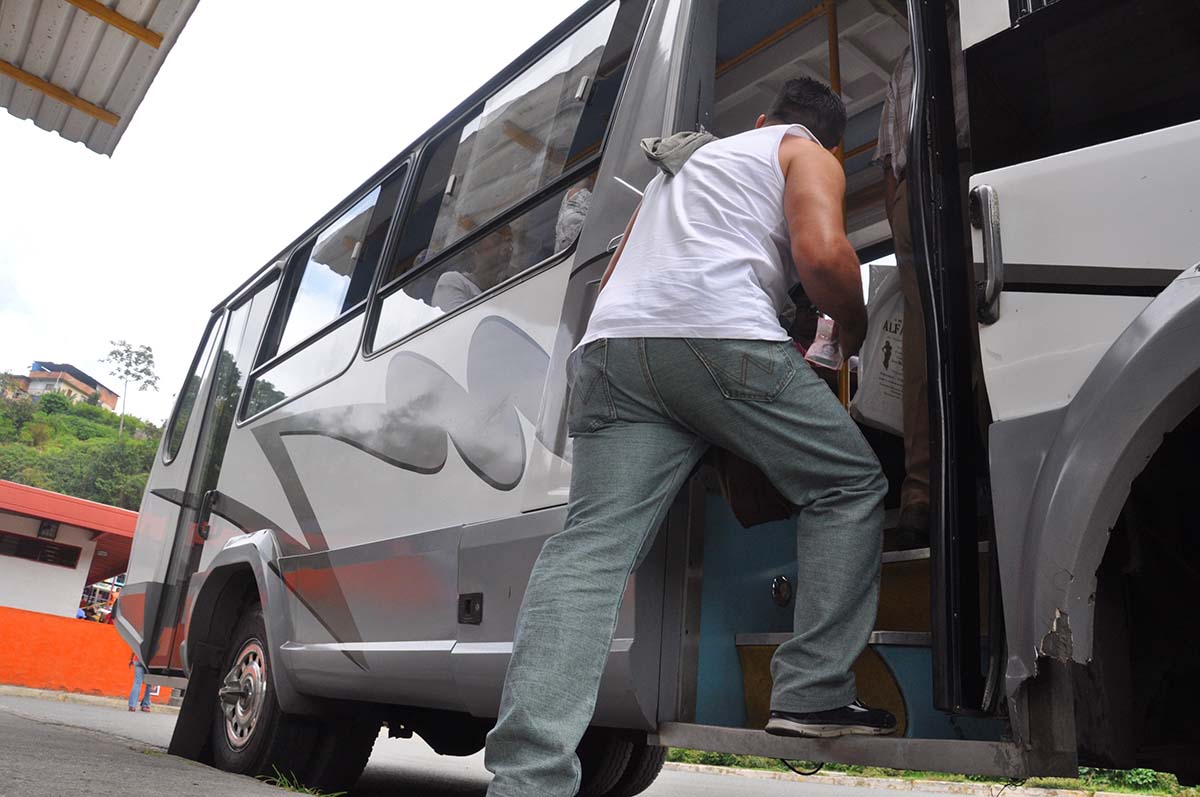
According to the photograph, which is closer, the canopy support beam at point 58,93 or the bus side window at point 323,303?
the bus side window at point 323,303

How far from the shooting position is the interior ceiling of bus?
12.8ft

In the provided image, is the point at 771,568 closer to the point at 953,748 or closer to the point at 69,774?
the point at 953,748

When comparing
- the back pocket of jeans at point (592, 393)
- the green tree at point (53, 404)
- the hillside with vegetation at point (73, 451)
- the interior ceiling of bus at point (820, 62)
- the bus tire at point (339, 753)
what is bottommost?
the bus tire at point (339, 753)

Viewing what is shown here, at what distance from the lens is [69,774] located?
3.14 meters

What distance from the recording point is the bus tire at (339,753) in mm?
4512

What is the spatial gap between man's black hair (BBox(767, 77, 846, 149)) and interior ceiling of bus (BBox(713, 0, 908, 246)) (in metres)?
1.09

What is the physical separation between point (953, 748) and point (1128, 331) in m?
0.81

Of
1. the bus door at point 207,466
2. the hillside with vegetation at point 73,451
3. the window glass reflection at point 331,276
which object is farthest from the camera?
the hillside with vegetation at point 73,451

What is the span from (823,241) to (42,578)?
2283 centimetres

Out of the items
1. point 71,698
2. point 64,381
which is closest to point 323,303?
point 71,698

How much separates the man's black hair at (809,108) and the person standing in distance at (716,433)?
22cm

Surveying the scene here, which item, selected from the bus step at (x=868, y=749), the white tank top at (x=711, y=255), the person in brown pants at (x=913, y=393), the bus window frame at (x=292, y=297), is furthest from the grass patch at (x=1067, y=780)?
the bus window frame at (x=292, y=297)

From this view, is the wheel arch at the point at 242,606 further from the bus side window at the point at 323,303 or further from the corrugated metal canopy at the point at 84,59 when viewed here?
the corrugated metal canopy at the point at 84,59

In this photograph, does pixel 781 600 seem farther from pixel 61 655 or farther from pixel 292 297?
pixel 61 655
